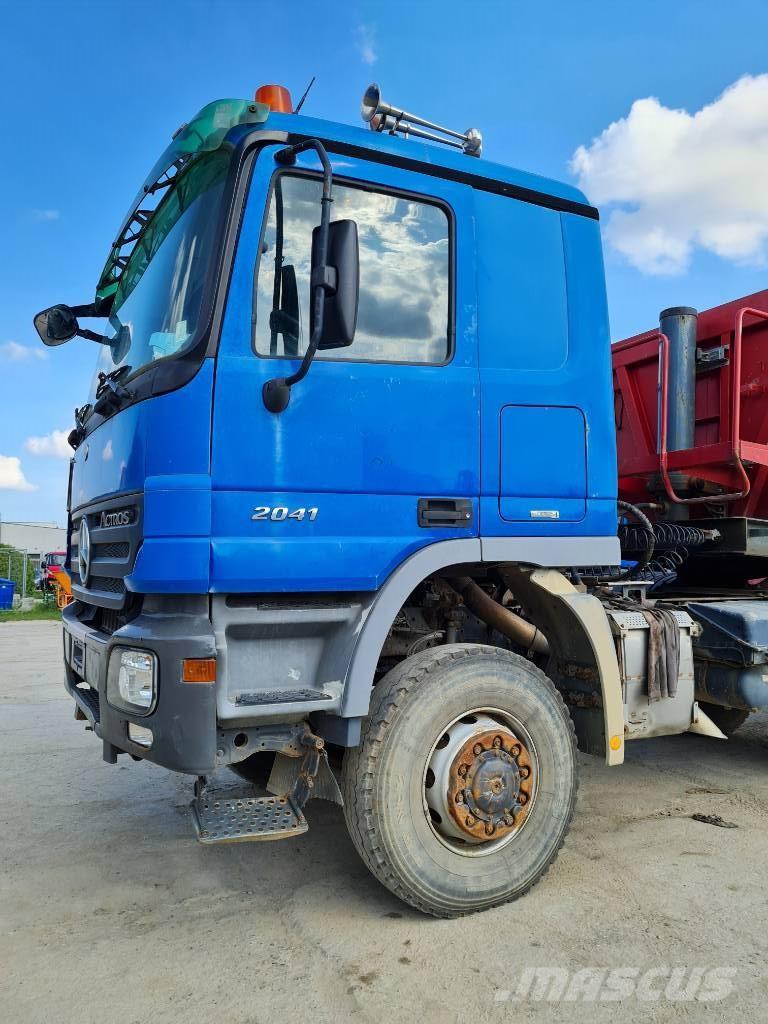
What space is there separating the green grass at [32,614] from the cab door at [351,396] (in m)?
16.8

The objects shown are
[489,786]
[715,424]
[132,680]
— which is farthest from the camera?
[715,424]

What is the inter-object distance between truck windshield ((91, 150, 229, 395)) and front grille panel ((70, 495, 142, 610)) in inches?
22.2

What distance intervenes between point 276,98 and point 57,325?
191 cm

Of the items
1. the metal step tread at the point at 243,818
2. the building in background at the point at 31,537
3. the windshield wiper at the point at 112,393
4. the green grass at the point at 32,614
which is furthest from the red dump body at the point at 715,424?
the building in background at the point at 31,537

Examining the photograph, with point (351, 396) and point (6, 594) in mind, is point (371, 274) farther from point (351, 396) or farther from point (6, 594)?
point (6, 594)

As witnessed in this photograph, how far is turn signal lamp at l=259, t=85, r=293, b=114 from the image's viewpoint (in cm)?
308

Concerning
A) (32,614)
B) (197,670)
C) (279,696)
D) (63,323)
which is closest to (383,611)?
(279,696)

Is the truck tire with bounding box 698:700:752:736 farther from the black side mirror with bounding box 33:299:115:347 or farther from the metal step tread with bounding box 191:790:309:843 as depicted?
the black side mirror with bounding box 33:299:115:347

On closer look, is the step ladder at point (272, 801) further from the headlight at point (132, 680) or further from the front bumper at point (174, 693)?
the headlight at point (132, 680)

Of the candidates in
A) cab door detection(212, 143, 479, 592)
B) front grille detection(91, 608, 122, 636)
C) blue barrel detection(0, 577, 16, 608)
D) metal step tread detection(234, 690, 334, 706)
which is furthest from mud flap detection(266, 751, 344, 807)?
blue barrel detection(0, 577, 16, 608)

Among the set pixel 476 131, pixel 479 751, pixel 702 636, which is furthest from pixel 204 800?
pixel 476 131

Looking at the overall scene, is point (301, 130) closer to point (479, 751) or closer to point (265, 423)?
point (265, 423)

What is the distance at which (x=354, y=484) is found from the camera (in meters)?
3.02

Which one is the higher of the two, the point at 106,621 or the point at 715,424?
the point at 715,424
